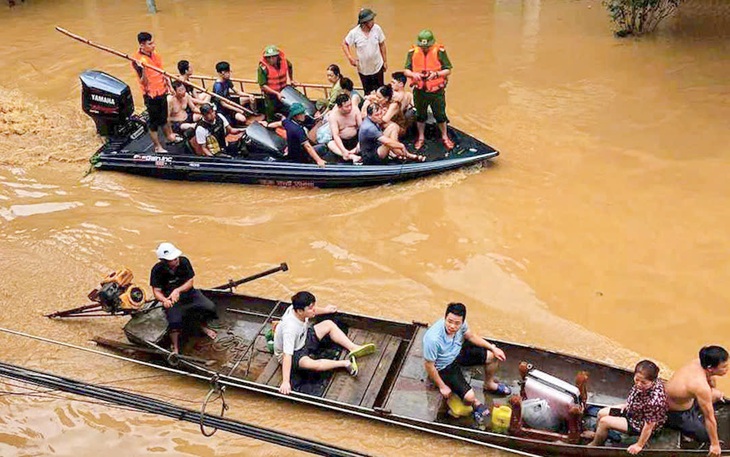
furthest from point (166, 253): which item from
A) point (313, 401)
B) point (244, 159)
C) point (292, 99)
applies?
point (292, 99)

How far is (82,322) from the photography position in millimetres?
8266

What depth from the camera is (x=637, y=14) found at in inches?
611

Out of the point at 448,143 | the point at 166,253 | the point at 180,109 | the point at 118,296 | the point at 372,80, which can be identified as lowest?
the point at 118,296

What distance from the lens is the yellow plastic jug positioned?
5.77m

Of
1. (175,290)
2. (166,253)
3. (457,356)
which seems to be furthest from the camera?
(175,290)

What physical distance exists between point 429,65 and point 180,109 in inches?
173

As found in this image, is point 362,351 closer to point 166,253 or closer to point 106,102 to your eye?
point 166,253

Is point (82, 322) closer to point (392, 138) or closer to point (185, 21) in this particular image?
point (392, 138)

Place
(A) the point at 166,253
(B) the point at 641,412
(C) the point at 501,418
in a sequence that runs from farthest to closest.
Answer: (A) the point at 166,253
(C) the point at 501,418
(B) the point at 641,412

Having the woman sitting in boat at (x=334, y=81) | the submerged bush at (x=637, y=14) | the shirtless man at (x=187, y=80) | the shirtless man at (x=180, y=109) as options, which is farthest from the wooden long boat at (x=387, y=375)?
the submerged bush at (x=637, y=14)

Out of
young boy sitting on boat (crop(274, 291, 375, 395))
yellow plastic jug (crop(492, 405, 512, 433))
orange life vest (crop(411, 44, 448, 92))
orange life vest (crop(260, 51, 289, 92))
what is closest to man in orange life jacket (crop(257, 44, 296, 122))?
orange life vest (crop(260, 51, 289, 92))

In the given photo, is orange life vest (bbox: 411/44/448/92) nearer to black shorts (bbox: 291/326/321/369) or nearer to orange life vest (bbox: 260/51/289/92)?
orange life vest (bbox: 260/51/289/92)

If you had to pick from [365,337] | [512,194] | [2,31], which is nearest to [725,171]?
[512,194]

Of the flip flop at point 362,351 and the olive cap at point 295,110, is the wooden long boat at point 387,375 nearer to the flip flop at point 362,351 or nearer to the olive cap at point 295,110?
the flip flop at point 362,351
